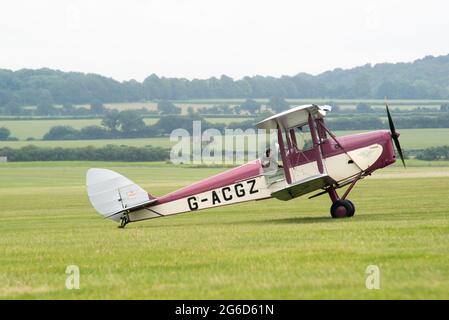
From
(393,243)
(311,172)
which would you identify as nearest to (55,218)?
(311,172)

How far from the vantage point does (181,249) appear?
1603cm

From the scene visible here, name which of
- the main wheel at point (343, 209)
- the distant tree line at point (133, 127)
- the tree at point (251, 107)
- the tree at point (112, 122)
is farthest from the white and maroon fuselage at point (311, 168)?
the tree at point (251, 107)

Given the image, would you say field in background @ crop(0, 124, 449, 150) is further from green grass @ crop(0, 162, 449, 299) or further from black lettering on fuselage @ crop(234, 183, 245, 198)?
black lettering on fuselage @ crop(234, 183, 245, 198)

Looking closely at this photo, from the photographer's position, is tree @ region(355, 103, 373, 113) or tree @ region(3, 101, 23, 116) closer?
tree @ region(355, 103, 373, 113)

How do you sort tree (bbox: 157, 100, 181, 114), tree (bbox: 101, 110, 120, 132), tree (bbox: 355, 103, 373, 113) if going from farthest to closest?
tree (bbox: 157, 100, 181, 114) < tree (bbox: 355, 103, 373, 113) < tree (bbox: 101, 110, 120, 132)

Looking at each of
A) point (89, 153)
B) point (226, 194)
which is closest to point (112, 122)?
point (89, 153)

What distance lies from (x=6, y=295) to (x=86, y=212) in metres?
22.3

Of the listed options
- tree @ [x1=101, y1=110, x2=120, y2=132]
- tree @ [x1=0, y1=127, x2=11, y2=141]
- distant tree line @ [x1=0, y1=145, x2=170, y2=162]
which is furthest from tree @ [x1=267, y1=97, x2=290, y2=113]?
distant tree line @ [x1=0, y1=145, x2=170, y2=162]

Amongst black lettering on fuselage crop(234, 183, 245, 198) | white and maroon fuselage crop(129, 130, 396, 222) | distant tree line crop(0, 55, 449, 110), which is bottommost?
black lettering on fuselage crop(234, 183, 245, 198)

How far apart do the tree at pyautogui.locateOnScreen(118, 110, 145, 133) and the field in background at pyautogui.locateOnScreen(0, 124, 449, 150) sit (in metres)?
3.27

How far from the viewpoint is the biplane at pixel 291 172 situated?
22530 millimetres

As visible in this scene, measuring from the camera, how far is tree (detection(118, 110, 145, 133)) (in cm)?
11750

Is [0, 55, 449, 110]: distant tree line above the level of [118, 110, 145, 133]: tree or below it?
above

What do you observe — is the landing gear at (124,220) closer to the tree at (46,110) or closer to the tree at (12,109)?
the tree at (46,110)
